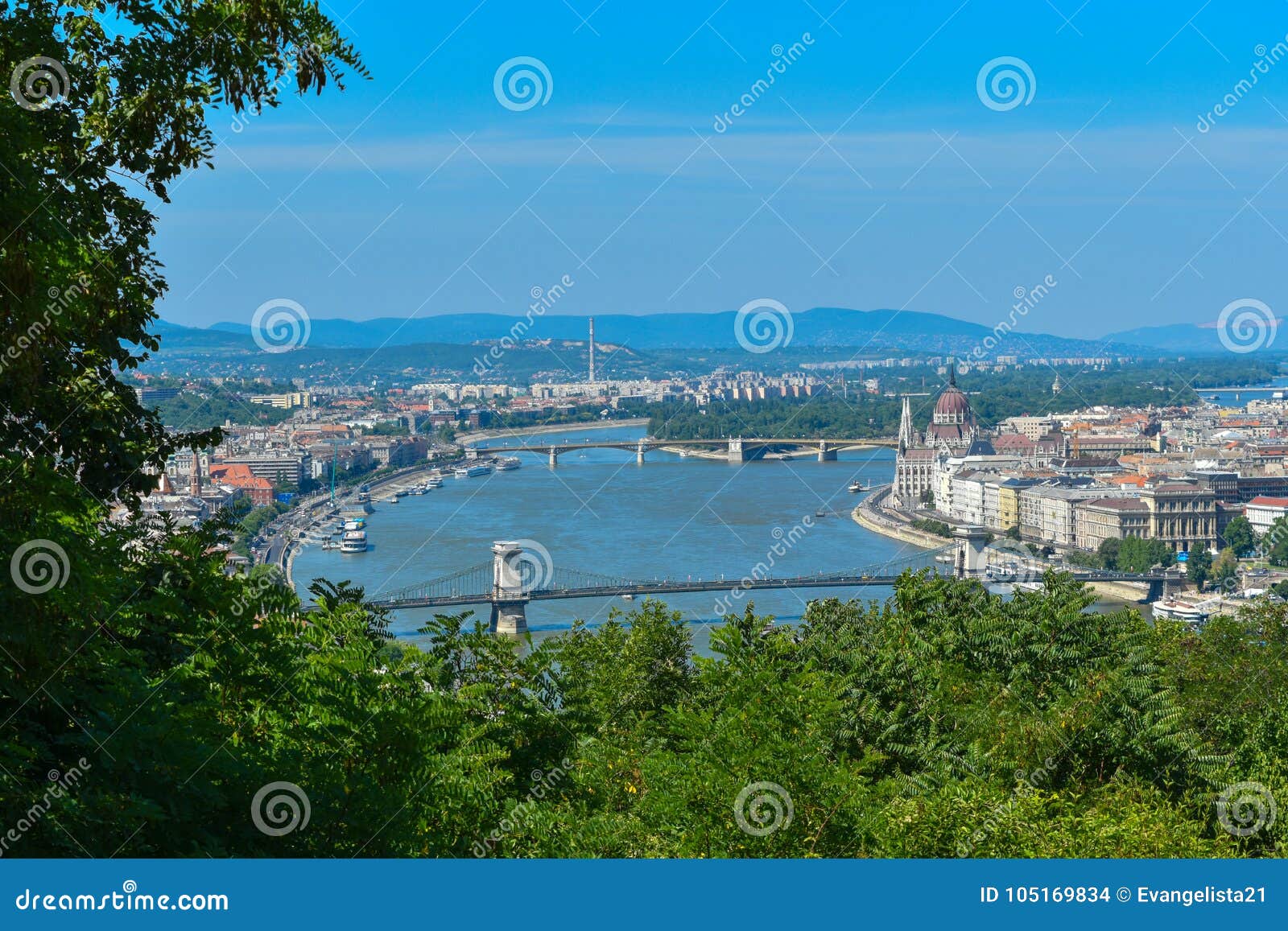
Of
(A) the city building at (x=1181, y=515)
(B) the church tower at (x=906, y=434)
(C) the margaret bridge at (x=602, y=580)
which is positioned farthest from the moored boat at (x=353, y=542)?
(B) the church tower at (x=906, y=434)

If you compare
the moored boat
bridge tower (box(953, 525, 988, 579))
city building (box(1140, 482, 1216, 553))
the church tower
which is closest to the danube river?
the moored boat

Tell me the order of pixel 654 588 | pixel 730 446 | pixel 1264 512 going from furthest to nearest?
pixel 730 446, pixel 1264 512, pixel 654 588

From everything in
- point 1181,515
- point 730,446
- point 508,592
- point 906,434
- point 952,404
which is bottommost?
point 508,592

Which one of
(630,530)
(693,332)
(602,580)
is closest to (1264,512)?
(630,530)

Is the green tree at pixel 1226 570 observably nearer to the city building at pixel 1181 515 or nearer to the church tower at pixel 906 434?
the city building at pixel 1181 515

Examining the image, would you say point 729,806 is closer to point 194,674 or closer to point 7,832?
point 194,674

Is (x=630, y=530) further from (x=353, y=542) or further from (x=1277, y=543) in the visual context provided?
(x=1277, y=543)
